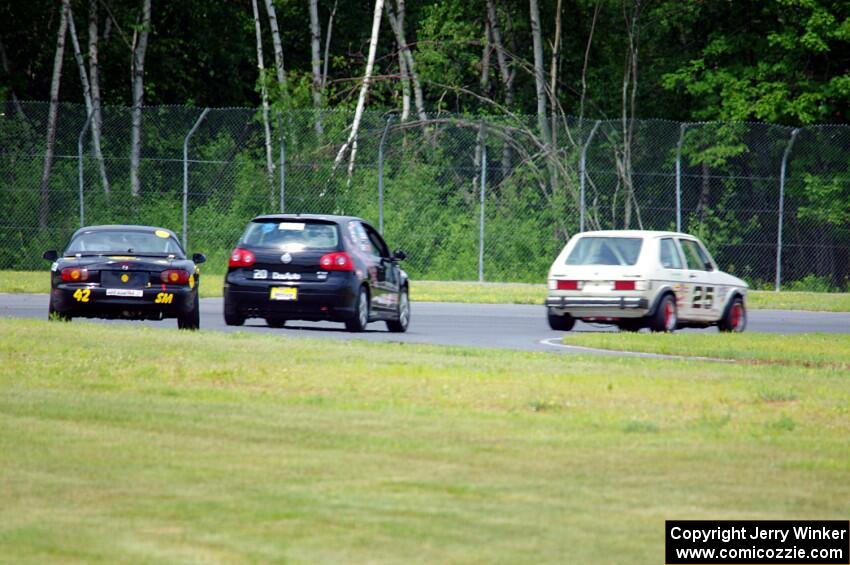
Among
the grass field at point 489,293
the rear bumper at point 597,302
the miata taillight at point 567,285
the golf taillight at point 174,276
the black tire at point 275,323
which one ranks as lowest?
the grass field at point 489,293

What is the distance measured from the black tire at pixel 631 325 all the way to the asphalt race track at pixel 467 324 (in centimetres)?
94

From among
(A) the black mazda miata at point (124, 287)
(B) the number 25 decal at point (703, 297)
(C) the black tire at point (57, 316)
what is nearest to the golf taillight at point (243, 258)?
(A) the black mazda miata at point (124, 287)

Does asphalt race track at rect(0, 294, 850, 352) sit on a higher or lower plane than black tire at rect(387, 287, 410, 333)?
lower

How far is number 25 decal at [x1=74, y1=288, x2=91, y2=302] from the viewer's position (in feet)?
72.5

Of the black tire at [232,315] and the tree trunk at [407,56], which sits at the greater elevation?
the tree trunk at [407,56]

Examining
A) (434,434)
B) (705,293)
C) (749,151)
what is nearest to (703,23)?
(749,151)

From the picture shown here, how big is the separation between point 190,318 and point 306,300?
149 centimetres

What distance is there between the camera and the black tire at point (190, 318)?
2234cm

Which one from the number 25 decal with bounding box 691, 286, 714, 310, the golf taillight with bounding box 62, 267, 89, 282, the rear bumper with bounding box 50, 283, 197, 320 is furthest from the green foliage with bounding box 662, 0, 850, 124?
the golf taillight with bounding box 62, 267, 89, 282

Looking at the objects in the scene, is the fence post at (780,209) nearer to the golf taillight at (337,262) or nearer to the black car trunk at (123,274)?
the golf taillight at (337,262)

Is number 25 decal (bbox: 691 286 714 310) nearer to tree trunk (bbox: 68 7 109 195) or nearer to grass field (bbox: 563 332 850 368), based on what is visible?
grass field (bbox: 563 332 850 368)

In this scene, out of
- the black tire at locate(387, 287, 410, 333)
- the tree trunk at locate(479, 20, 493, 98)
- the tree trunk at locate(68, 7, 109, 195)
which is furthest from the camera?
the tree trunk at locate(479, 20, 493, 98)

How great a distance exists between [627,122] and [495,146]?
306 cm

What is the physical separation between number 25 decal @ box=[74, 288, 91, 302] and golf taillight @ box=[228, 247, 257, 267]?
193 cm
